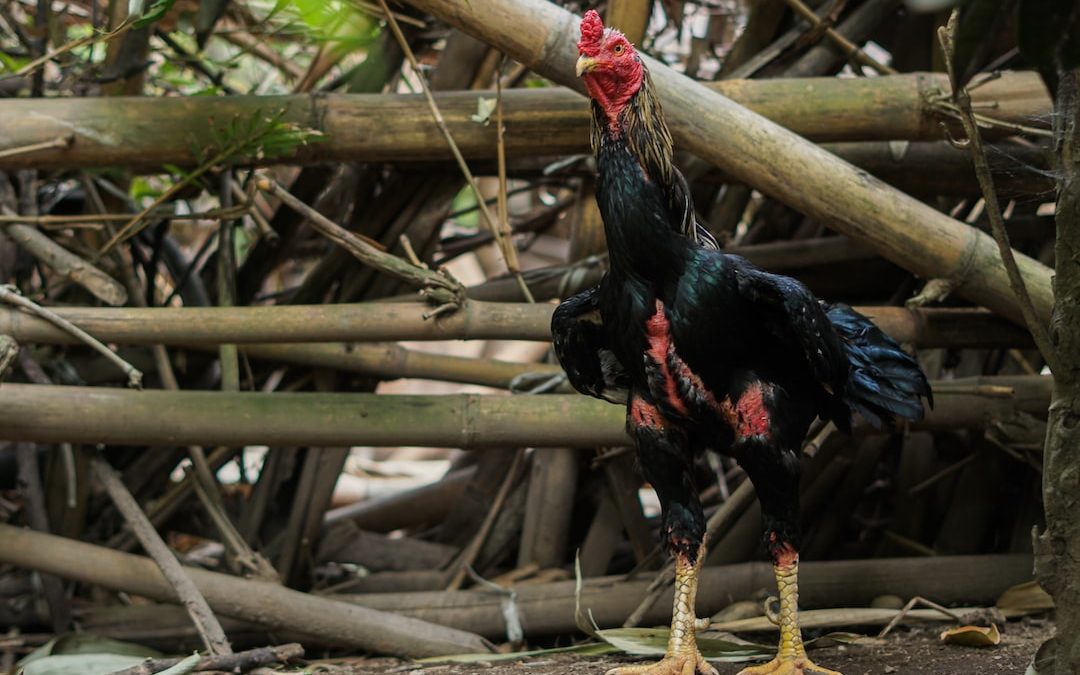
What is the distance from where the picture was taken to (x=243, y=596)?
379 cm

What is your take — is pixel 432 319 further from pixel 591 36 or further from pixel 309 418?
pixel 591 36

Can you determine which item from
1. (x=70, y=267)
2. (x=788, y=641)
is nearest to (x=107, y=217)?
(x=70, y=267)

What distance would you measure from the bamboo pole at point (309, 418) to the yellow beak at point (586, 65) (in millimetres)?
1305

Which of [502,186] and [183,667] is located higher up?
[502,186]

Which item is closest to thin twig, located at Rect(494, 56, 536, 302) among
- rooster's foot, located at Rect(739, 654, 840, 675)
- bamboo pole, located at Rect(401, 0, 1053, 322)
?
bamboo pole, located at Rect(401, 0, 1053, 322)

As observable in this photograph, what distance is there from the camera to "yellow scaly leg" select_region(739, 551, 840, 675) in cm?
297

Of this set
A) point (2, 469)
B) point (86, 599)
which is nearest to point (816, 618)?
point (86, 599)

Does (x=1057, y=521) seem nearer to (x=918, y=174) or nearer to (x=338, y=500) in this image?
(x=918, y=174)

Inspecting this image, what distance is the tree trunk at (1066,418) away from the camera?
2.26m

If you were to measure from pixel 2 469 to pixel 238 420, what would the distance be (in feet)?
5.25

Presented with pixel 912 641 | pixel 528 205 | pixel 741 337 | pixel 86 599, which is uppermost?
pixel 528 205

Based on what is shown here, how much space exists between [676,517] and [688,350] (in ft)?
1.62

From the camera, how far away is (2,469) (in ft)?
15.2

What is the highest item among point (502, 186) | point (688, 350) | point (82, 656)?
point (502, 186)
